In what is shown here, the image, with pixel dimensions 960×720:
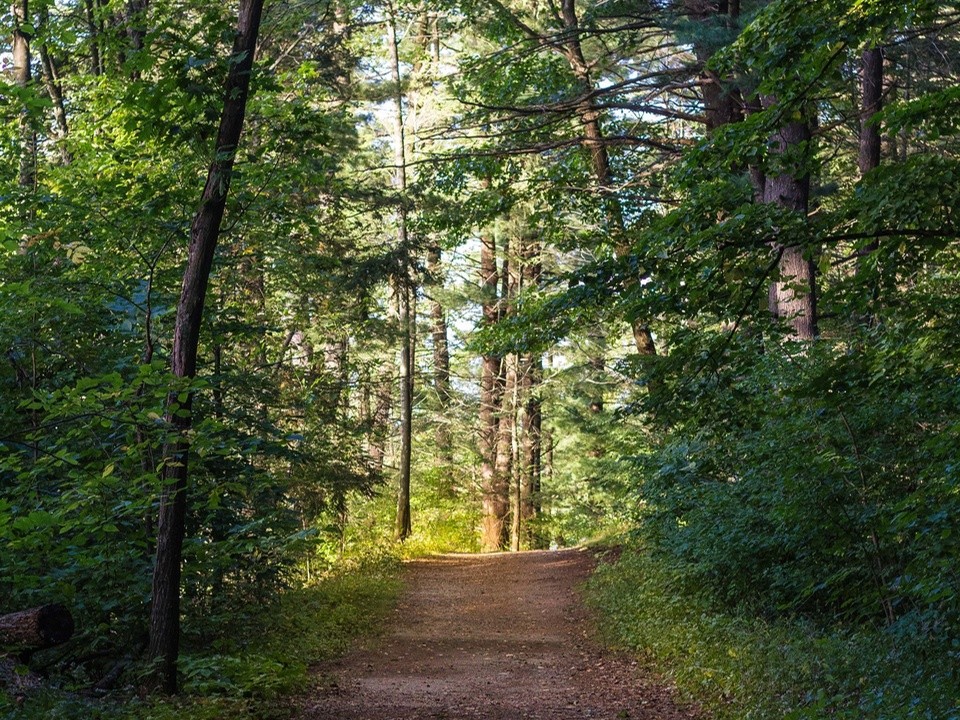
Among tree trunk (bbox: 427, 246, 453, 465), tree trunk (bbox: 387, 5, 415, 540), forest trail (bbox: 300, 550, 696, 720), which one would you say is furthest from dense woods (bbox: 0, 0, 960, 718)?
tree trunk (bbox: 427, 246, 453, 465)

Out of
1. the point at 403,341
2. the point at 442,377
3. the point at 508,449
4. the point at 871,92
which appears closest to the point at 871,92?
the point at 871,92

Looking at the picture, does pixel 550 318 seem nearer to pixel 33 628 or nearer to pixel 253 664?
pixel 253 664

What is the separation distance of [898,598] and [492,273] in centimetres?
2035

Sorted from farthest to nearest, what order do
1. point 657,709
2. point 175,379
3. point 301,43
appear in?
point 301,43, point 657,709, point 175,379

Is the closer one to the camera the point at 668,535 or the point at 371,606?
the point at 668,535

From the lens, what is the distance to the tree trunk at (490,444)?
1047 inches

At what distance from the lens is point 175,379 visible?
249 inches

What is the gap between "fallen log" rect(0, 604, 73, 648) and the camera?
6.10 m

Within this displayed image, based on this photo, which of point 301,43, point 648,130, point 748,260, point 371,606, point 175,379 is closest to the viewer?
point 175,379

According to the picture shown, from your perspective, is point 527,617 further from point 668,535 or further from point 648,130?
point 648,130

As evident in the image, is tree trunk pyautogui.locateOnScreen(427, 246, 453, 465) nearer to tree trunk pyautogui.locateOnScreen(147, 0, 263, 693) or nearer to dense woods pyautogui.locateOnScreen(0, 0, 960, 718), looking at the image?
dense woods pyautogui.locateOnScreen(0, 0, 960, 718)

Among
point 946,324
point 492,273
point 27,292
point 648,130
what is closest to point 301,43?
point 648,130

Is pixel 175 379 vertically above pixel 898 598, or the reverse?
pixel 175 379

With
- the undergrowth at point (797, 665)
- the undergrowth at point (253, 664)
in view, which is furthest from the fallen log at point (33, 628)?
the undergrowth at point (797, 665)
